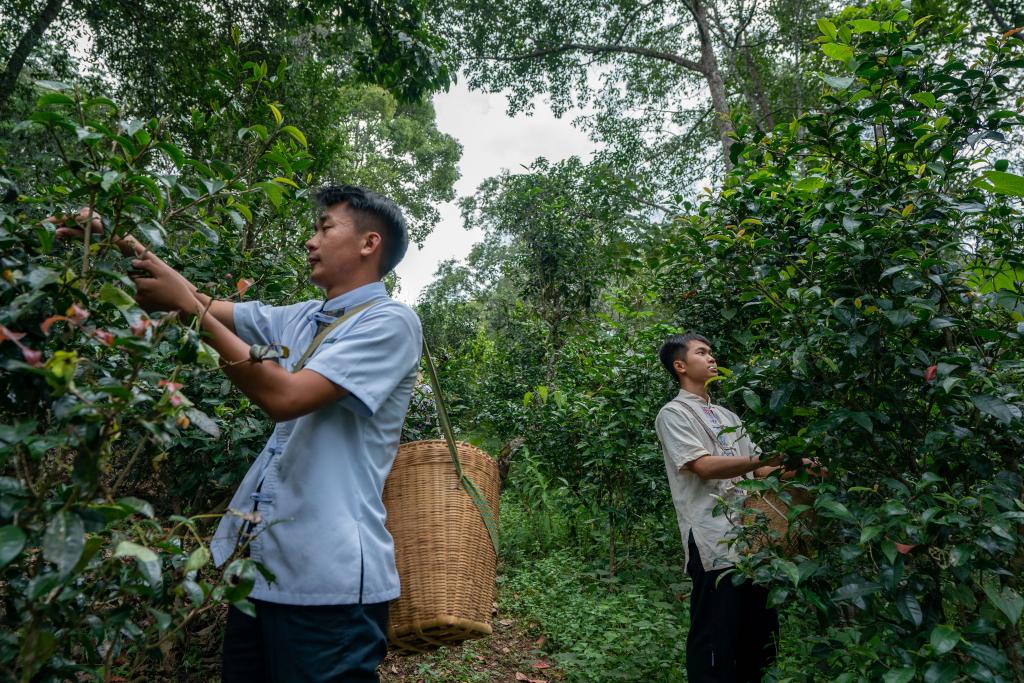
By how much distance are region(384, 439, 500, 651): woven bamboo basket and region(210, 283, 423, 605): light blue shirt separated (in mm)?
137

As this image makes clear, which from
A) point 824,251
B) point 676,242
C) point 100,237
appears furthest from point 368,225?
point 676,242

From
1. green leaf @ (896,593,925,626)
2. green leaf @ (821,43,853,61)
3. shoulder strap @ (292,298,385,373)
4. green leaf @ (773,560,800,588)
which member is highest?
green leaf @ (821,43,853,61)

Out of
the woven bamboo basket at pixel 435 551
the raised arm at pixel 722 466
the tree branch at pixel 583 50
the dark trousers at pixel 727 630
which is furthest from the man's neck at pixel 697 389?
the tree branch at pixel 583 50

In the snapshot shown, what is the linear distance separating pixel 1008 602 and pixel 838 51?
146cm

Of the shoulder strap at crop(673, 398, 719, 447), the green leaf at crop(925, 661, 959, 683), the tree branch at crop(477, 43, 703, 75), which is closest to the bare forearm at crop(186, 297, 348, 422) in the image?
the green leaf at crop(925, 661, 959, 683)

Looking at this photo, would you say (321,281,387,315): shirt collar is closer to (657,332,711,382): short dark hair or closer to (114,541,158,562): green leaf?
(114,541,158,562): green leaf

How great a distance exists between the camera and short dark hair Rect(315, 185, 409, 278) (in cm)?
181

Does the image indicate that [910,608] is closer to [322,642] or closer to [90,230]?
[322,642]

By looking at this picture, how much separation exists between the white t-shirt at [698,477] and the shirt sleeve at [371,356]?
1.51 meters

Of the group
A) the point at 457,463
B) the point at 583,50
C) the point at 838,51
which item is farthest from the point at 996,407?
the point at 583,50

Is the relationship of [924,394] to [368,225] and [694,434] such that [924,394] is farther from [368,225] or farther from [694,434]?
[368,225]

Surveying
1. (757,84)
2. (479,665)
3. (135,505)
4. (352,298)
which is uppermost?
(757,84)

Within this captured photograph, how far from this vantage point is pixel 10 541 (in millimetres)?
812

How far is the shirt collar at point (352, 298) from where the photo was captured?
174 centimetres
